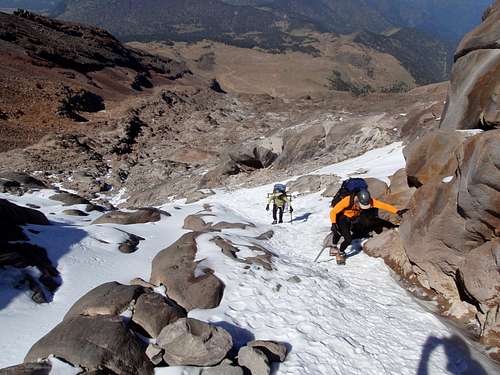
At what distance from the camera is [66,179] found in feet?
109

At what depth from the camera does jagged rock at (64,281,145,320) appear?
24.3ft

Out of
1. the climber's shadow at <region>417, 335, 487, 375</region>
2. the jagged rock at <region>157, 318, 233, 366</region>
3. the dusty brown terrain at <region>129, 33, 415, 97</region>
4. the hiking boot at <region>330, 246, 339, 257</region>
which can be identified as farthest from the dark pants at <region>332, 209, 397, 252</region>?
the dusty brown terrain at <region>129, 33, 415, 97</region>

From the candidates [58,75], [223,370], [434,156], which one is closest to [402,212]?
[434,156]

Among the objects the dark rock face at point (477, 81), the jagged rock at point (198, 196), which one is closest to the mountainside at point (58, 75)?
the jagged rock at point (198, 196)

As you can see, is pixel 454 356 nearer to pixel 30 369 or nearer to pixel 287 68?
pixel 30 369

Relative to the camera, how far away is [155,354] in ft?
21.5

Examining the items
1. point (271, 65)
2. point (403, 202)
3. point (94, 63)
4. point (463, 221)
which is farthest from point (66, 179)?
point (271, 65)

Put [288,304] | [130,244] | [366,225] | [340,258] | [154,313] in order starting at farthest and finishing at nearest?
[366,225] < [130,244] < [340,258] < [288,304] < [154,313]

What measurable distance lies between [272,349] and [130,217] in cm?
1036

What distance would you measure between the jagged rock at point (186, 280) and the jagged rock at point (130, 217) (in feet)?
17.7

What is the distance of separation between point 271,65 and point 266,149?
10504 cm

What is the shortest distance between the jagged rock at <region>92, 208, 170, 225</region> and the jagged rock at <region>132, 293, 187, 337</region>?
8.50 metres

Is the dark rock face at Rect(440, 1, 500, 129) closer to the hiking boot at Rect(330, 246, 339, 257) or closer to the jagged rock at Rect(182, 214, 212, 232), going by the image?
the hiking boot at Rect(330, 246, 339, 257)

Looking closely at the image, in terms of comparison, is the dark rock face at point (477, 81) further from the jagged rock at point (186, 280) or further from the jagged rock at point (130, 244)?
the jagged rock at point (130, 244)
